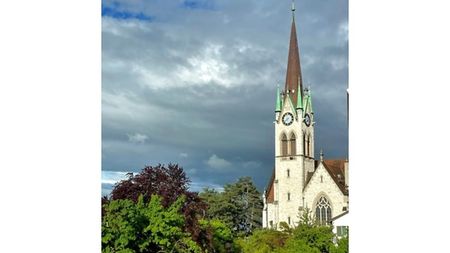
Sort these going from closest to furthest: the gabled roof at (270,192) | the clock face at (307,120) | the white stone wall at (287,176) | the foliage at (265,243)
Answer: the foliage at (265,243) → the white stone wall at (287,176) → the gabled roof at (270,192) → the clock face at (307,120)

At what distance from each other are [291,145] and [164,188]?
1886 cm


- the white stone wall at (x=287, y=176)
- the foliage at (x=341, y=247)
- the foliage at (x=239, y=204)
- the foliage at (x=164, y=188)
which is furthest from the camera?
the foliage at (x=239, y=204)

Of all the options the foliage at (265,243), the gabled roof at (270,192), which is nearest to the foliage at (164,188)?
the foliage at (265,243)

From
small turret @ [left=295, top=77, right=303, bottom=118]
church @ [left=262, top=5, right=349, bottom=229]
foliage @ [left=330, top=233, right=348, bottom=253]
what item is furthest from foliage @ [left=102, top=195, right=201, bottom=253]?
small turret @ [left=295, top=77, right=303, bottom=118]

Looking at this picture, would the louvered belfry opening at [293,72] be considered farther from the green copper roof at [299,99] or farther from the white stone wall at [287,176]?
the white stone wall at [287,176]

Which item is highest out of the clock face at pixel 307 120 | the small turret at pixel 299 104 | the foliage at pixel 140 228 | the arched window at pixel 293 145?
the small turret at pixel 299 104

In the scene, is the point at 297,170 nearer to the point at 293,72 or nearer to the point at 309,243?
the point at 293,72

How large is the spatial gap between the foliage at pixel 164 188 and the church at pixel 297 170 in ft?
51.5

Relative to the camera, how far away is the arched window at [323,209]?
81.1ft

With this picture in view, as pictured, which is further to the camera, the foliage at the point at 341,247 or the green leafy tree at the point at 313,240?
the green leafy tree at the point at 313,240

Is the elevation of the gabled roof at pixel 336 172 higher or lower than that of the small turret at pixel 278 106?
lower

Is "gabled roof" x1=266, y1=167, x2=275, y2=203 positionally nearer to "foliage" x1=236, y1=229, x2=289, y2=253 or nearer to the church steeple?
the church steeple

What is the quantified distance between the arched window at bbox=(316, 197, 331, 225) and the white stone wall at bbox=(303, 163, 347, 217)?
17 centimetres
